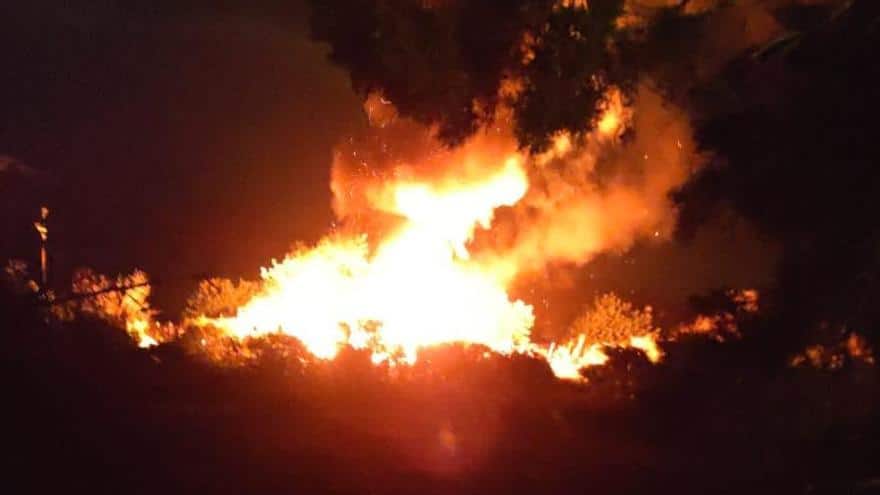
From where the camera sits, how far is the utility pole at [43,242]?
26.0 ft

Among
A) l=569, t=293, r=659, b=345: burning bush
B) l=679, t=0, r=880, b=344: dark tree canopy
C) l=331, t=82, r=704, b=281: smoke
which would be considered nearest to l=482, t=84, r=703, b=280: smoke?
l=331, t=82, r=704, b=281: smoke

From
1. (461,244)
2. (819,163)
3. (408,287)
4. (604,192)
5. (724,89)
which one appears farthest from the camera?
(604,192)

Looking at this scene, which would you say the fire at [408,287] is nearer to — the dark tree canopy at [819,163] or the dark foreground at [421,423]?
the dark foreground at [421,423]

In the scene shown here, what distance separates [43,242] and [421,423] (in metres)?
4.55

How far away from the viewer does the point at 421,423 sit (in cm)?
560

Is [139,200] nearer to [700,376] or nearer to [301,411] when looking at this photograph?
[301,411]

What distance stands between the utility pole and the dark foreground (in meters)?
1.51

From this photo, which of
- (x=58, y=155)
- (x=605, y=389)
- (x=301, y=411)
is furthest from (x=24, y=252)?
(x=605, y=389)

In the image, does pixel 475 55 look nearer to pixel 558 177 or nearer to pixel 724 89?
pixel 724 89

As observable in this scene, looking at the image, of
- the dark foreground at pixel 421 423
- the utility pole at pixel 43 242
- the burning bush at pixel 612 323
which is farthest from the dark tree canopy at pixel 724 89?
the utility pole at pixel 43 242

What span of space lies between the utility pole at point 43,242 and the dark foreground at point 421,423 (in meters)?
1.51

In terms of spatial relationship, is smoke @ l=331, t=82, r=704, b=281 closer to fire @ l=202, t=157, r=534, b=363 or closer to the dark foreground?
fire @ l=202, t=157, r=534, b=363

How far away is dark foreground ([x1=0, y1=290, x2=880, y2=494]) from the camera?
15.9 feet

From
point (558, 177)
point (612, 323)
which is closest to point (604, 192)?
point (558, 177)
